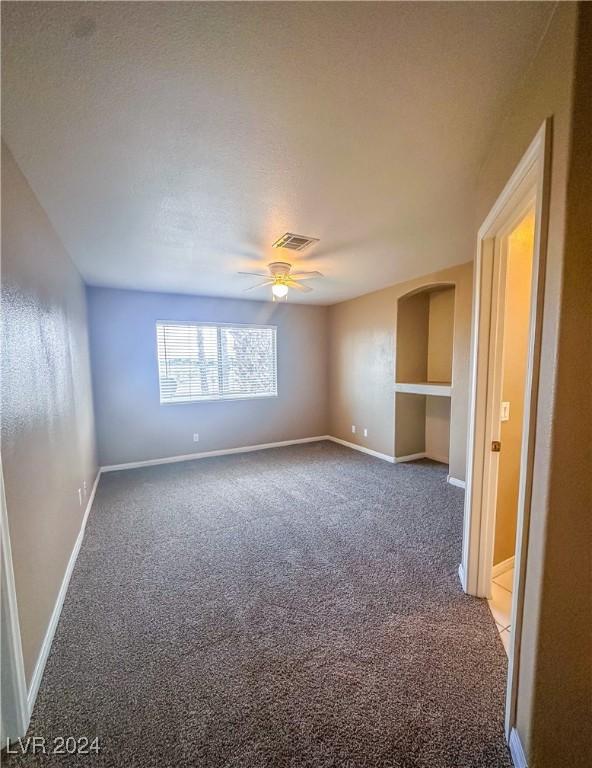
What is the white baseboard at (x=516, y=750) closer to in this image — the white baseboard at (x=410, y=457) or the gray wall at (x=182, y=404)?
the white baseboard at (x=410, y=457)

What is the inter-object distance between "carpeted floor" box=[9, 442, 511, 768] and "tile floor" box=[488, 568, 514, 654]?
64mm

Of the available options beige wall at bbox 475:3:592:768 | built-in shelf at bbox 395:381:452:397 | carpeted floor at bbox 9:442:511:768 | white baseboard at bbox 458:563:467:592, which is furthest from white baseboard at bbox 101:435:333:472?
beige wall at bbox 475:3:592:768

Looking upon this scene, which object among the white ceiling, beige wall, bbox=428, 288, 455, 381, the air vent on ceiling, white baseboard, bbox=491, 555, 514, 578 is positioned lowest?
white baseboard, bbox=491, 555, 514, 578

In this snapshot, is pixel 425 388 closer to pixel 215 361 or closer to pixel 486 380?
pixel 486 380

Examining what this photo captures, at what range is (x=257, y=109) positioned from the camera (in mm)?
1368

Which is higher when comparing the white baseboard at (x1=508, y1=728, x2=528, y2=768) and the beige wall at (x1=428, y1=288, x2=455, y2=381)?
the beige wall at (x1=428, y1=288, x2=455, y2=381)

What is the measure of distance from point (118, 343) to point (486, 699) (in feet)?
16.2

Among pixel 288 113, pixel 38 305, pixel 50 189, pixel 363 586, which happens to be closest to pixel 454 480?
pixel 363 586

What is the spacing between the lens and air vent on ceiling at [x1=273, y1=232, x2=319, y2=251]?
2717 millimetres

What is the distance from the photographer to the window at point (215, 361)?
485 cm

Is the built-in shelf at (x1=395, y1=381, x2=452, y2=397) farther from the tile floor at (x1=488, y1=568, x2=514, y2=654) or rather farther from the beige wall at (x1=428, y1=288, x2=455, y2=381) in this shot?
the tile floor at (x1=488, y1=568, x2=514, y2=654)

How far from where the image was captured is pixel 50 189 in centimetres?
195

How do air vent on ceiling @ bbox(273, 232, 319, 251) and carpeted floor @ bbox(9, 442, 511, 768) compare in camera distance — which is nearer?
carpeted floor @ bbox(9, 442, 511, 768)

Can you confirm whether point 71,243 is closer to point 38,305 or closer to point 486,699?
point 38,305
